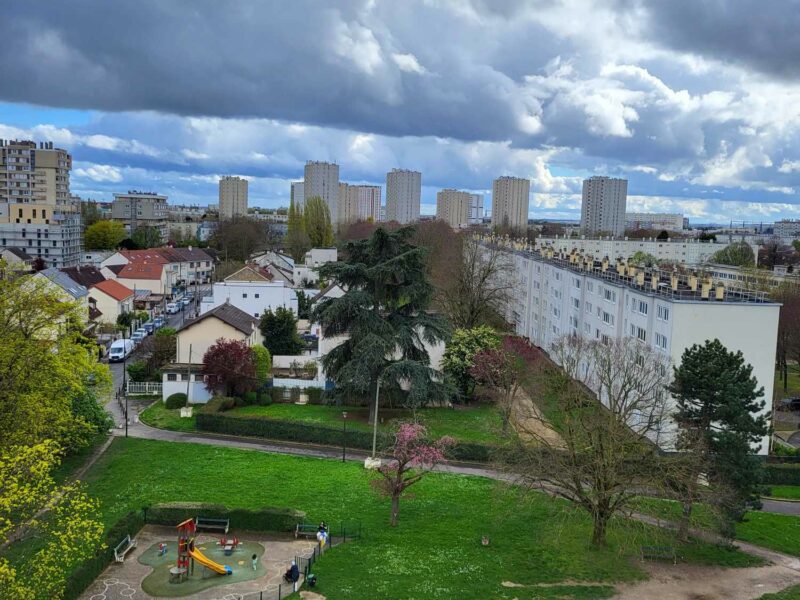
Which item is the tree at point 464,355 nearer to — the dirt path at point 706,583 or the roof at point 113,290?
the dirt path at point 706,583

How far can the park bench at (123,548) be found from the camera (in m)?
23.1

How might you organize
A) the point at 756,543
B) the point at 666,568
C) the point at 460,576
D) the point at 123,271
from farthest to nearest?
the point at 123,271
the point at 756,543
the point at 666,568
the point at 460,576

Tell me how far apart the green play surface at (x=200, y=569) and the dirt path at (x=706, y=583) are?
11729 mm

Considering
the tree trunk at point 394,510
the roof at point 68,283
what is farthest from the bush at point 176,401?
the roof at point 68,283

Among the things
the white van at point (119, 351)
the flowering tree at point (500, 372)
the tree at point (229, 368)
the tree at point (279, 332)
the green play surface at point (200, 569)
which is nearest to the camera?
the green play surface at point (200, 569)

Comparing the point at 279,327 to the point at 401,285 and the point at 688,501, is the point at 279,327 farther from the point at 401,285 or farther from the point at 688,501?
the point at 688,501

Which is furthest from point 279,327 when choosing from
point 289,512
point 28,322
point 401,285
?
point 289,512

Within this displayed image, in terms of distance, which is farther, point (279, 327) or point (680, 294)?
point (279, 327)

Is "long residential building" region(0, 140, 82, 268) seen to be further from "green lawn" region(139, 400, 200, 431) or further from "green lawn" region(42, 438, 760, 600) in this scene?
"green lawn" region(42, 438, 760, 600)

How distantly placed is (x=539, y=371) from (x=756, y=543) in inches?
632

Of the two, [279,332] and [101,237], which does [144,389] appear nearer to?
[279,332]

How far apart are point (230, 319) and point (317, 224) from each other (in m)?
93.4

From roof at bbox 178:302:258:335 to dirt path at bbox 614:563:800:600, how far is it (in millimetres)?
30581

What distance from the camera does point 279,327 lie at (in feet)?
172
